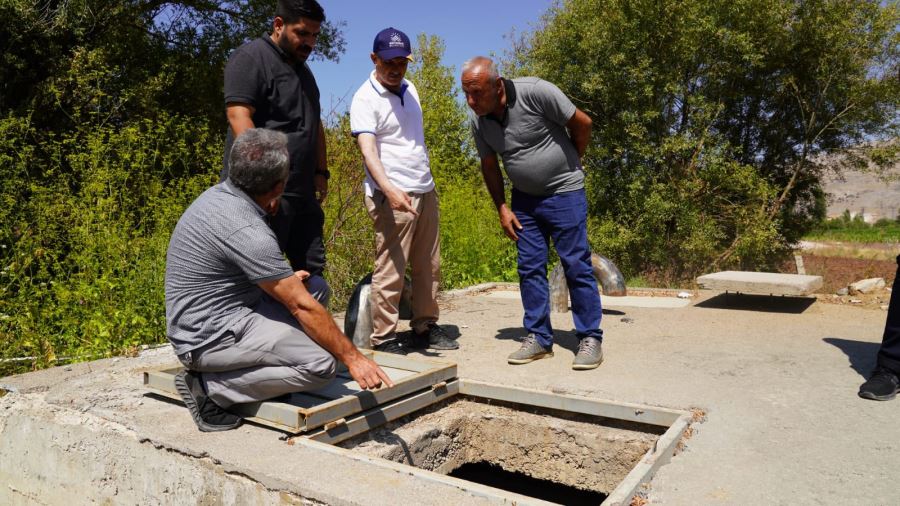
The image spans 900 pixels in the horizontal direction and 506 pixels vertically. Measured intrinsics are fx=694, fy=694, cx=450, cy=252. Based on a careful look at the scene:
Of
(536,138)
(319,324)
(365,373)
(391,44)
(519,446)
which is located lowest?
(519,446)

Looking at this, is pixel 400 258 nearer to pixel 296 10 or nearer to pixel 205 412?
pixel 296 10

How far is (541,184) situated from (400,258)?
1.06 metres

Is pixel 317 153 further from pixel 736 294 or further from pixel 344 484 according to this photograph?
pixel 736 294

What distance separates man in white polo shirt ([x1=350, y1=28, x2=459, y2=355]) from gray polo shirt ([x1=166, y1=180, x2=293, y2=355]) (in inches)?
54.4

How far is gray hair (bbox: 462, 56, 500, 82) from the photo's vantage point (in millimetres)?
4211

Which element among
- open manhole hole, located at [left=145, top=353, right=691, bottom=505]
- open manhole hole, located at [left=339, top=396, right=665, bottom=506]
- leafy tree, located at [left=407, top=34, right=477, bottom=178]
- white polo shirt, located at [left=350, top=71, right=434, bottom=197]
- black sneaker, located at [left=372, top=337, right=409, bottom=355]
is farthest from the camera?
leafy tree, located at [left=407, top=34, right=477, bottom=178]

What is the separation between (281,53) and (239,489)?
2389mm

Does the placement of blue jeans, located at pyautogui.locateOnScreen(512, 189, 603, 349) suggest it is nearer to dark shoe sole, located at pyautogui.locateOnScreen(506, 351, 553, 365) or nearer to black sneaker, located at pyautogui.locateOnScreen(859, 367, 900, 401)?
dark shoe sole, located at pyautogui.locateOnScreen(506, 351, 553, 365)

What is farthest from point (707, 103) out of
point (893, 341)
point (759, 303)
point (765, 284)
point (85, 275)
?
point (85, 275)

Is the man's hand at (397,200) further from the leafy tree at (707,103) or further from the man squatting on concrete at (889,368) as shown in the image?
the leafy tree at (707,103)

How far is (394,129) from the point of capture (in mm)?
4590

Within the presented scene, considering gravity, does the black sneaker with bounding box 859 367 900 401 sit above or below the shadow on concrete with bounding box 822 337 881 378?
above

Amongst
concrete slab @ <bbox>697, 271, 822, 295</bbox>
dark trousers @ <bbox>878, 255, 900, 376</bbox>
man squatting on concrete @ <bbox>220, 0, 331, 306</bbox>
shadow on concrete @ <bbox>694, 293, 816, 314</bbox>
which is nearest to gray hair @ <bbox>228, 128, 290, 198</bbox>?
man squatting on concrete @ <bbox>220, 0, 331, 306</bbox>

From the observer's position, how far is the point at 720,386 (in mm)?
4035
